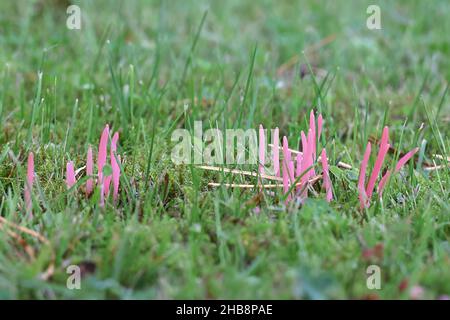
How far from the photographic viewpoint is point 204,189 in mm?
2391

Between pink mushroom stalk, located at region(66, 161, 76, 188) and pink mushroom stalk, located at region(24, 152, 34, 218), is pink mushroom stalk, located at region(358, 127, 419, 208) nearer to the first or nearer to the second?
pink mushroom stalk, located at region(66, 161, 76, 188)

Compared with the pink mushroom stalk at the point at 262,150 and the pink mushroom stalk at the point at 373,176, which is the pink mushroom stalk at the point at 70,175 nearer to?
the pink mushroom stalk at the point at 262,150

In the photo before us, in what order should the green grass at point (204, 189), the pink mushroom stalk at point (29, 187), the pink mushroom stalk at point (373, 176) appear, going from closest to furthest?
the green grass at point (204, 189)
the pink mushroom stalk at point (29, 187)
the pink mushroom stalk at point (373, 176)

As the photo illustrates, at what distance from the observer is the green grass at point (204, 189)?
1.81m

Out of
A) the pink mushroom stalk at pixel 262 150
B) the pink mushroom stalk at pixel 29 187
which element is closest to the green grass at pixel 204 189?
the pink mushroom stalk at pixel 29 187

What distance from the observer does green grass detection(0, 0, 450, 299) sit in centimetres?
181

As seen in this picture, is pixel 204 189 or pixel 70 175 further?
pixel 204 189

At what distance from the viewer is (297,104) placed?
3217mm

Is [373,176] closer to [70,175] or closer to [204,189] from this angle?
[204,189]

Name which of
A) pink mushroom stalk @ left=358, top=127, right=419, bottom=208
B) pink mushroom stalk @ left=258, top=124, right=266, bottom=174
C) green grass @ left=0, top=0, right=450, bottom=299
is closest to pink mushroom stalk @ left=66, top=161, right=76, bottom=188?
green grass @ left=0, top=0, right=450, bottom=299

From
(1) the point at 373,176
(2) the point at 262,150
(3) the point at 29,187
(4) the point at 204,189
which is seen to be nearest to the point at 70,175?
(3) the point at 29,187

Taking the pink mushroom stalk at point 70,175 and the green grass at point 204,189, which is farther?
the pink mushroom stalk at point 70,175

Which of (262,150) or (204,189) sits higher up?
(262,150)
